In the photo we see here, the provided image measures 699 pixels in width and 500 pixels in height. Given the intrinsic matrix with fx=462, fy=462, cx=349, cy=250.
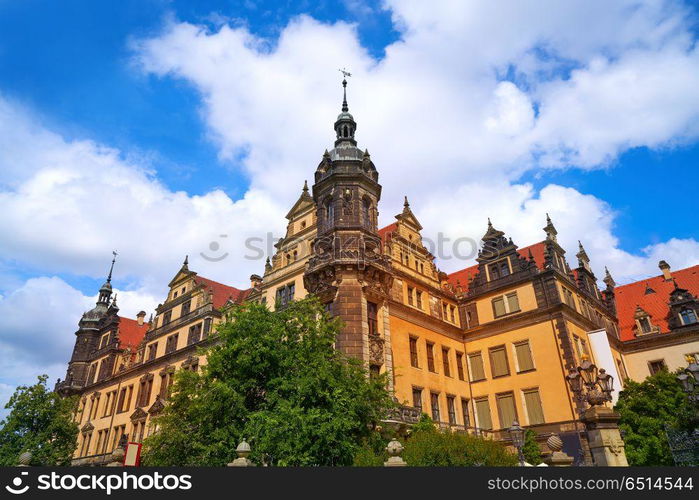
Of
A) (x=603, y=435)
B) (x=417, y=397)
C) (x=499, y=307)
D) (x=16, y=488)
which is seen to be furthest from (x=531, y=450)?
(x=16, y=488)

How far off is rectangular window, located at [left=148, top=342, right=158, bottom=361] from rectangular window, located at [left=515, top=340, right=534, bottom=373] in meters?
35.0

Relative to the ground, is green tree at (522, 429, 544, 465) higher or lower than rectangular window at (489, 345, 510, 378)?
lower

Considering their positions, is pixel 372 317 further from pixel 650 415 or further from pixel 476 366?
pixel 650 415

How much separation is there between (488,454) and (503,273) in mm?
21916

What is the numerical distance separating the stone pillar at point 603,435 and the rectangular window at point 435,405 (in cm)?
1452

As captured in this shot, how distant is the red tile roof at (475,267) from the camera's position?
38438 millimetres

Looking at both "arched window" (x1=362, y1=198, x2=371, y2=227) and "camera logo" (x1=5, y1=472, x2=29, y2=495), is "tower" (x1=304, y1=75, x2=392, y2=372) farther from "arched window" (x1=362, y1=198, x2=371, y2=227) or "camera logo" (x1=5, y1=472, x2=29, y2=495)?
"camera logo" (x1=5, y1=472, x2=29, y2=495)

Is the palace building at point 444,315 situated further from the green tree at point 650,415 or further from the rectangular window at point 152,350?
the green tree at point 650,415

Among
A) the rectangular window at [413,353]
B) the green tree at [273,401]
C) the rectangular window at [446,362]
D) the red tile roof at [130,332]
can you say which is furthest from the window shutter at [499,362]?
the red tile roof at [130,332]

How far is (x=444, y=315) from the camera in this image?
36.6 m

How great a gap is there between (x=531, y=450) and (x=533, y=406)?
381cm

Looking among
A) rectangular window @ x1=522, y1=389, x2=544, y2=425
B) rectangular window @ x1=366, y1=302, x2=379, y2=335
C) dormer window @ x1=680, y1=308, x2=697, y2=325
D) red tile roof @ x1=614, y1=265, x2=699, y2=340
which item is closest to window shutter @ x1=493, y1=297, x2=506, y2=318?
rectangular window @ x1=522, y1=389, x2=544, y2=425

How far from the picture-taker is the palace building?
28891 mm

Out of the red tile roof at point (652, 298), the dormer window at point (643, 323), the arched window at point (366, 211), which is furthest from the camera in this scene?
the red tile roof at point (652, 298)
